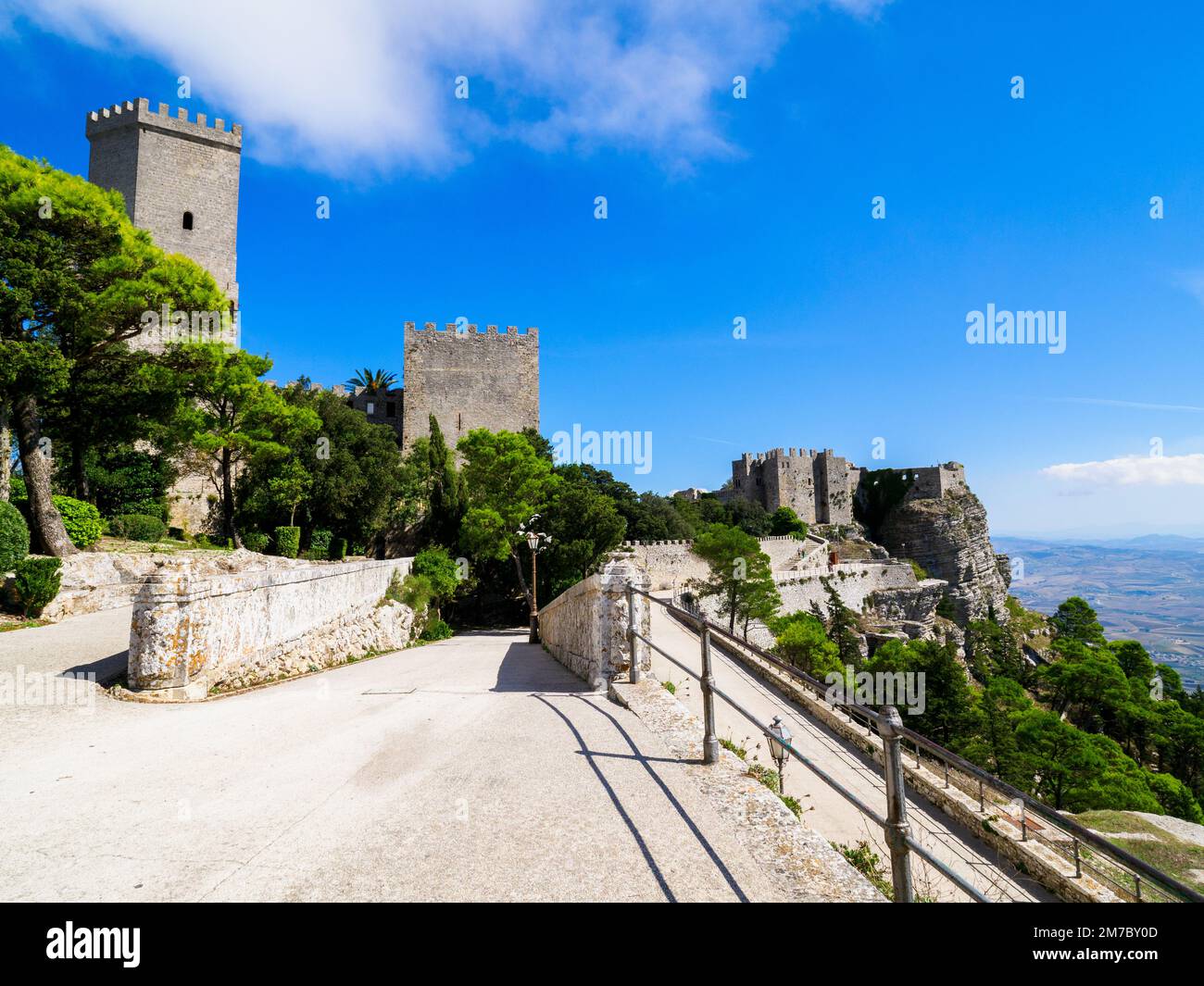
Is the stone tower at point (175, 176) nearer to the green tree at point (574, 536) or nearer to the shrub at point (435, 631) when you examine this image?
the green tree at point (574, 536)

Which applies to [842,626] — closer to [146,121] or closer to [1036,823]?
[1036,823]

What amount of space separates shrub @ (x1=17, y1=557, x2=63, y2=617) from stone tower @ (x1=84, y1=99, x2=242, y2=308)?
1089 inches

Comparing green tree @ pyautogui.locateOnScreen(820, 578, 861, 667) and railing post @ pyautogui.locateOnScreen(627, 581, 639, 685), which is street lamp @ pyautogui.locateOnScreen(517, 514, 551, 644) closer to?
railing post @ pyautogui.locateOnScreen(627, 581, 639, 685)

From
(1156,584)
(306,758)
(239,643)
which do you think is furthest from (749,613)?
(1156,584)

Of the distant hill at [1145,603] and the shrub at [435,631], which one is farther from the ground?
the shrub at [435,631]

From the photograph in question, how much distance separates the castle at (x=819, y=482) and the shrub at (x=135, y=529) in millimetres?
56798

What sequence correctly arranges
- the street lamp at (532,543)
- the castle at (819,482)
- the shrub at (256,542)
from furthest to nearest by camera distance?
the castle at (819,482), the shrub at (256,542), the street lamp at (532,543)

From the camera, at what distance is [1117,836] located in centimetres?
1033

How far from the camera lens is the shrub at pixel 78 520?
15047 millimetres

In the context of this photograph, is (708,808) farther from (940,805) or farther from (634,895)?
(940,805)

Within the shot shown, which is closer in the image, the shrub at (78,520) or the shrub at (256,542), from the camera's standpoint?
the shrub at (78,520)

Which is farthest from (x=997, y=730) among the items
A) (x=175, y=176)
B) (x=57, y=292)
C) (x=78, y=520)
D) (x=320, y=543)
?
(x=175, y=176)

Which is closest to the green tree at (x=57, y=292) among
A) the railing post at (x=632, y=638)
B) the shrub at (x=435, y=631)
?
the shrub at (x=435, y=631)
